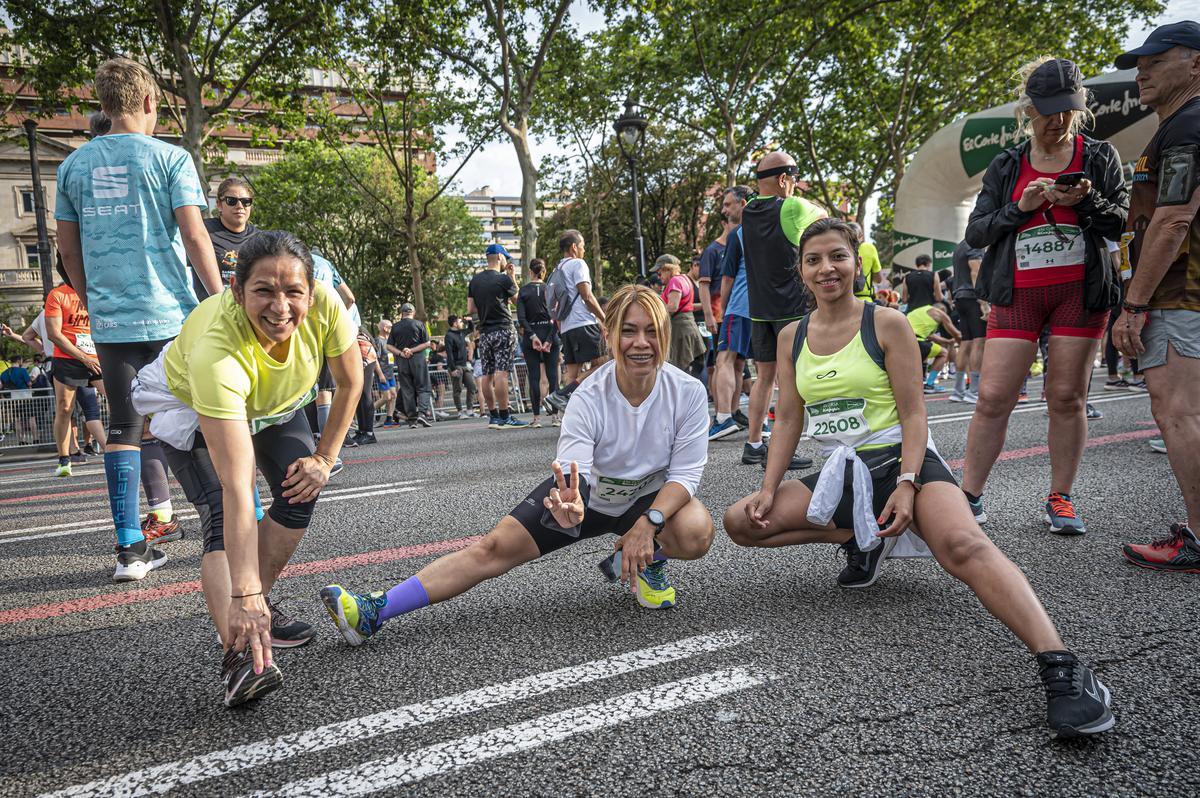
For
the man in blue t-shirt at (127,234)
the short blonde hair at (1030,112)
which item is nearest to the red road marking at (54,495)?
the man in blue t-shirt at (127,234)

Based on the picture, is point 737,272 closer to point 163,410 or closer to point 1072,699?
point 163,410

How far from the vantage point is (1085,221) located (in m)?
3.34

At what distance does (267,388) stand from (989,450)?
3.20 metres

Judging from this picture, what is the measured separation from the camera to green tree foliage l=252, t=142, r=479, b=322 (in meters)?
37.5

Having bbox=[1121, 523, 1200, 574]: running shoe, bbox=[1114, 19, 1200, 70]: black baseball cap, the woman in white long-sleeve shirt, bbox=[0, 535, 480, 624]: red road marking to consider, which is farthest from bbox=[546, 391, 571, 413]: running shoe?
bbox=[1114, 19, 1200, 70]: black baseball cap

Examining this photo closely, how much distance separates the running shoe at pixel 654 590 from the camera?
111 inches

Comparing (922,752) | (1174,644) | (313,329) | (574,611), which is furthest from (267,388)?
(1174,644)

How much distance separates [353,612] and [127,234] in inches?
89.5

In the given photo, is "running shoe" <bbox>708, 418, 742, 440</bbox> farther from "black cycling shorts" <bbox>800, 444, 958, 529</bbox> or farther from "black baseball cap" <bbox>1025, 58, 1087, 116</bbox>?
"black cycling shorts" <bbox>800, 444, 958, 529</bbox>

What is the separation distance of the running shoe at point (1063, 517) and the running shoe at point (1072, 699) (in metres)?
1.86

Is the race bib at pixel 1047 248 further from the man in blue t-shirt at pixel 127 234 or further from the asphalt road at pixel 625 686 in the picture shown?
the man in blue t-shirt at pixel 127 234

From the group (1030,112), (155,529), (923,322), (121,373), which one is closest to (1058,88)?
(1030,112)

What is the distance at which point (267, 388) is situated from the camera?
238 centimetres

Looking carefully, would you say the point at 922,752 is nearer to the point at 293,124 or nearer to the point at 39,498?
the point at 39,498
